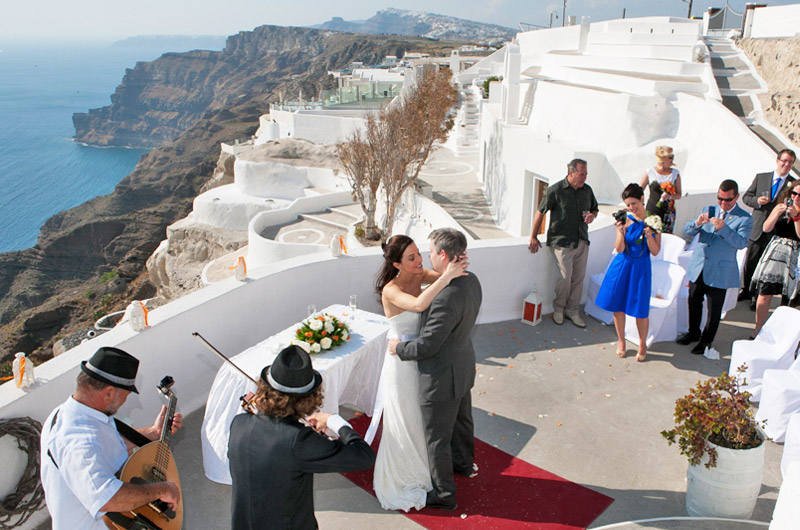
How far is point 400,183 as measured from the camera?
21375 mm

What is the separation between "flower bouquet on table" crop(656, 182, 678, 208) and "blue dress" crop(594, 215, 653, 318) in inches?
64.9

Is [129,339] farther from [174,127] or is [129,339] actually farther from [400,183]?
[174,127]

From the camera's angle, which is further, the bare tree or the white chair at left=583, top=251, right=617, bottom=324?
the bare tree

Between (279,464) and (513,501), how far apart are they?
215 centimetres

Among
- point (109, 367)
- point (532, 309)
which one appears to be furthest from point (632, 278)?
point (109, 367)

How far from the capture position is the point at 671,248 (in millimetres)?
6859

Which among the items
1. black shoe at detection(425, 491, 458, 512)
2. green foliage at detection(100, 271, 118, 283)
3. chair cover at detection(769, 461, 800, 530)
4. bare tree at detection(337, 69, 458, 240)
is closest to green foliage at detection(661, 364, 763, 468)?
chair cover at detection(769, 461, 800, 530)

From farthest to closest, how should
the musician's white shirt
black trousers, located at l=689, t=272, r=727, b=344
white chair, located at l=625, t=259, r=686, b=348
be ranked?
white chair, located at l=625, t=259, r=686, b=348, black trousers, located at l=689, t=272, r=727, b=344, the musician's white shirt

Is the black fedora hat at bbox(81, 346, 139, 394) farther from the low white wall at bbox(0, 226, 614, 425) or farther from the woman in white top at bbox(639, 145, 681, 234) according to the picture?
the woman in white top at bbox(639, 145, 681, 234)

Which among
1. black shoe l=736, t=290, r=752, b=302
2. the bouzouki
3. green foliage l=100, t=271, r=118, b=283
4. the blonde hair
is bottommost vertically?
green foliage l=100, t=271, r=118, b=283

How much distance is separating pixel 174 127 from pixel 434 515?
214194mm

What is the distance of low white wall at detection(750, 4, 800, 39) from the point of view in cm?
1895

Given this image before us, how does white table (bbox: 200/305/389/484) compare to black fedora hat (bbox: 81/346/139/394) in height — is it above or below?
below

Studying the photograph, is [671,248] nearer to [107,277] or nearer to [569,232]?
[569,232]
